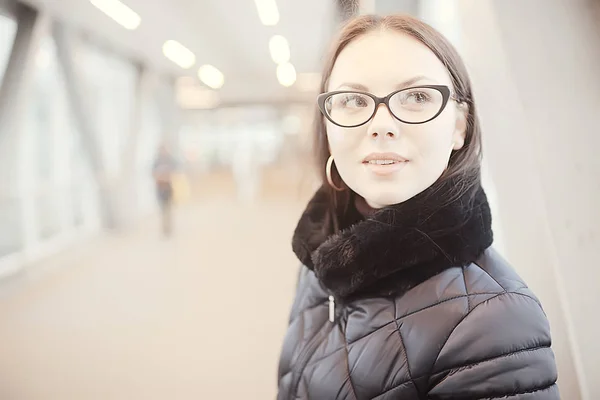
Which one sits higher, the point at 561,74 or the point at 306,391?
the point at 561,74

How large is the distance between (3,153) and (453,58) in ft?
3.64

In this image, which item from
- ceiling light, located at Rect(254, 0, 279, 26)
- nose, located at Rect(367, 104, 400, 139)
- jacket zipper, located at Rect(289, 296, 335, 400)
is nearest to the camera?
nose, located at Rect(367, 104, 400, 139)

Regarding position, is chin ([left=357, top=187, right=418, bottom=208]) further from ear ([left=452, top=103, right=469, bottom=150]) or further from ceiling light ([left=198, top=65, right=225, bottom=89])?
ceiling light ([left=198, top=65, right=225, bottom=89])

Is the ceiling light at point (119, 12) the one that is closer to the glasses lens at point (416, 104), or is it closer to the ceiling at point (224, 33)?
the ceiling at point (224, 33)

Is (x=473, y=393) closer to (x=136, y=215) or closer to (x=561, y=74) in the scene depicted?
(x=561, y=74)

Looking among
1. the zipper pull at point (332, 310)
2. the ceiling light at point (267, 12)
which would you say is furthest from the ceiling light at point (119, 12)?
the zipper pull at point (332, 310)

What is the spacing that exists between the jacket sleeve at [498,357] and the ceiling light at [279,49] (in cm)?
73

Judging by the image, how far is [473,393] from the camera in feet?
2.26

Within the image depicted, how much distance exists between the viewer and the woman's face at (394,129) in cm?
79

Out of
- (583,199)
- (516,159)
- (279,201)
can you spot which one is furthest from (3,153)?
(583,199)

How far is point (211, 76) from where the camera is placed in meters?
1.16

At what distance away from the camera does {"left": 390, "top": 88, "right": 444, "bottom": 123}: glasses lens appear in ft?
2.60

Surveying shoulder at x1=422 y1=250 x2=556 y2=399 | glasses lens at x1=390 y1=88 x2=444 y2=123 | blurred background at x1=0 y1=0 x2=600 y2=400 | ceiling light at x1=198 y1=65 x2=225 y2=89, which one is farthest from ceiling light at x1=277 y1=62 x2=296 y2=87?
shoulder at x1=422 y1=250 x2=556 y2=399

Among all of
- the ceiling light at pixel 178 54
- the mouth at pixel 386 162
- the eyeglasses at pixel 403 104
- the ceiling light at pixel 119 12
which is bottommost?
the mouth at pixel 386 162
